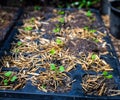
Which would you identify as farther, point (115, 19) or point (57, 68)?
point (115, 19)

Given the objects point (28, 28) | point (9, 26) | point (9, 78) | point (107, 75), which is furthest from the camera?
point (9, 26)

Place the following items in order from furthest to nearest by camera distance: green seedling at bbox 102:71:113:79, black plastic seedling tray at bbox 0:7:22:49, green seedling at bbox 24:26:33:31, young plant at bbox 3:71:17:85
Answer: green seedling at bbox 24:26:33:31 < black plastic seedling tray at bbox 0:7:22:49 < green seedling at bbox 102:71:113:79 < young plant at bbox 3:71:17:85

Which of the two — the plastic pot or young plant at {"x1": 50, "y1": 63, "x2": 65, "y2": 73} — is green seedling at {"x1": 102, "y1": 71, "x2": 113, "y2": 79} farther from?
the plastic pot

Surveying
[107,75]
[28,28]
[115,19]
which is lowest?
[107,75]

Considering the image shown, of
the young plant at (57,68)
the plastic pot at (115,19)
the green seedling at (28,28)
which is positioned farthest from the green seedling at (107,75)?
the green seedling at (28,28)

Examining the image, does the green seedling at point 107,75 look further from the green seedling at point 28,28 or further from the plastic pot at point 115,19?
the green seedling at point 28,28

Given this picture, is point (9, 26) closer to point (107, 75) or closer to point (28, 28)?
point (28, 28)

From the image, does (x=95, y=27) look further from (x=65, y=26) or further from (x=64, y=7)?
(x=64, y=7)

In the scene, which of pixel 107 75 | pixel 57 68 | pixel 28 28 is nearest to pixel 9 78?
pixel 57 68

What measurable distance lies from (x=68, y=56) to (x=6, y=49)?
2.72 feet

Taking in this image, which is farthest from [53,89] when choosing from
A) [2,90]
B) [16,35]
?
[16,35]

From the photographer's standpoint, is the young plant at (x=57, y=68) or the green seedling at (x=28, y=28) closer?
the young plant at (x=57, y=68)

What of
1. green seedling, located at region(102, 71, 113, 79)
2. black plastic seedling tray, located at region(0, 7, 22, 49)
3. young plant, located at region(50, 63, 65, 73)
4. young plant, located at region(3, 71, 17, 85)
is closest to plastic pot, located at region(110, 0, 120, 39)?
green seedling, located at region(102, 71, 113, 79)

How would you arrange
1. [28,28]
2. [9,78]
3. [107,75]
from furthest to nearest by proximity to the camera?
[28,28] < [107,75] < [9,78]
